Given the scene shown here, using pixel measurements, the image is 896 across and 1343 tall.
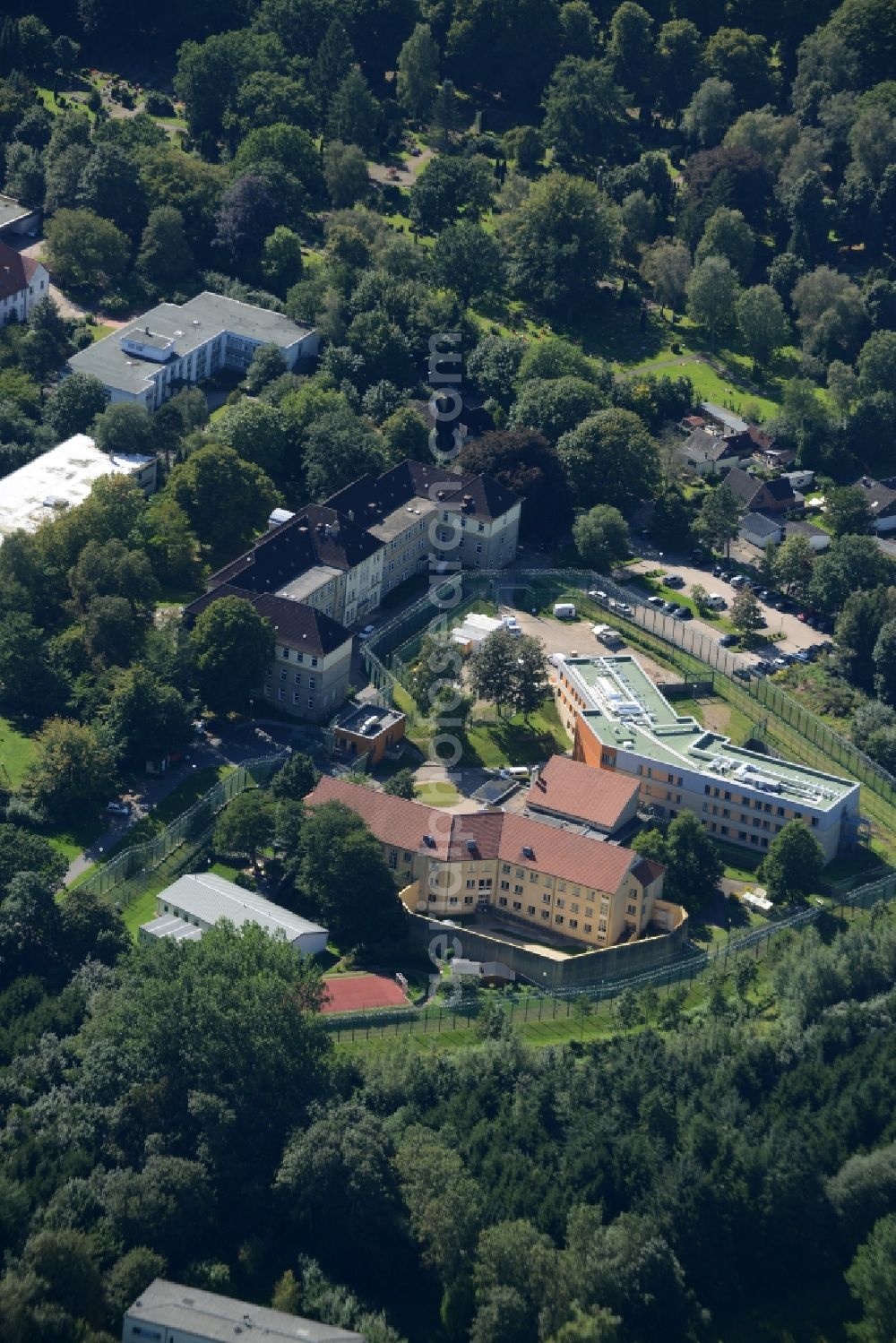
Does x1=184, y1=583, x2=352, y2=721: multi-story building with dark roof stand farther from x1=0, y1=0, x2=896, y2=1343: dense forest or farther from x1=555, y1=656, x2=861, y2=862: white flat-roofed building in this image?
x1=555, y1=656, x2=861, y2=862: white flat-roofed building

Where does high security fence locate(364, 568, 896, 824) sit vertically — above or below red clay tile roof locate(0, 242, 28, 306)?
below

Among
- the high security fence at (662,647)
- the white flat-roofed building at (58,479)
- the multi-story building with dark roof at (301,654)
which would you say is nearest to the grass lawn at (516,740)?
the high security fence at (662,647)

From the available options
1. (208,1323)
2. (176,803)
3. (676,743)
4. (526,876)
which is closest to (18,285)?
(176,803)

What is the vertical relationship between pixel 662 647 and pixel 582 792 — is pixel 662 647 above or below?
below

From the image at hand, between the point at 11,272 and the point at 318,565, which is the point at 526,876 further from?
the point at 11,272

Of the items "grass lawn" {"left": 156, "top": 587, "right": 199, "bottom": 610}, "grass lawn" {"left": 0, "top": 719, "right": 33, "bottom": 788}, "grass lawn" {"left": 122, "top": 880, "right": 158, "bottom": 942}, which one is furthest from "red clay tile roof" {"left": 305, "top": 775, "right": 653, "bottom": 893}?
"grass lawn" {"left": 156, "top": 587, "right": 199, "bottom": 610}
